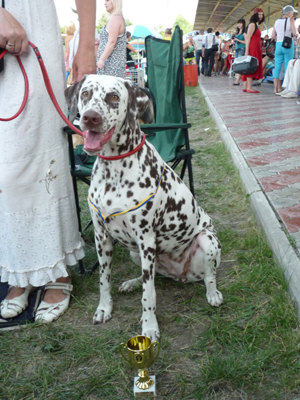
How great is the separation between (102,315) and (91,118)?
1.30 m

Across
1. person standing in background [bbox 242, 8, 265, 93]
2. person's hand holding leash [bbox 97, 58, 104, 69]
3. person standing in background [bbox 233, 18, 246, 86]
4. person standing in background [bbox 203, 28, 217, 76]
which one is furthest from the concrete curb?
person standing in background [bbox 203, 28, 217, 76]

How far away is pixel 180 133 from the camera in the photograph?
10.2 ft

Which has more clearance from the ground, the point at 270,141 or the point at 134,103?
the point at 134,103


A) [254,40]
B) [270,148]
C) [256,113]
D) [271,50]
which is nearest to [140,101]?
[270,148]

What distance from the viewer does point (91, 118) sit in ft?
5.73

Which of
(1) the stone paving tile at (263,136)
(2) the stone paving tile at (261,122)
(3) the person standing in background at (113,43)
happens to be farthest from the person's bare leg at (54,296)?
(2) the stone paving tile at (261,122)

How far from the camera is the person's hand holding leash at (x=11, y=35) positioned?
1.95 metres

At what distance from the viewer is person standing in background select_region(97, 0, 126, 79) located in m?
4.96

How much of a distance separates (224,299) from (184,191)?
784 mm

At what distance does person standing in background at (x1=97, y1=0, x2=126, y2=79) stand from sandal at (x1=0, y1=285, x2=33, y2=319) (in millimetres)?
3741

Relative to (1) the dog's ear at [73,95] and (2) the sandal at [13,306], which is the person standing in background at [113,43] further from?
(2) the sandal at [13,306]

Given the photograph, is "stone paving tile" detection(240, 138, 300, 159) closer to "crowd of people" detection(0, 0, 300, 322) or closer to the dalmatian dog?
the dalmatian dog

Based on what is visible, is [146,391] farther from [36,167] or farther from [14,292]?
[36,167]

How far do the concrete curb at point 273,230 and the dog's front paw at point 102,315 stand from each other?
115cm
